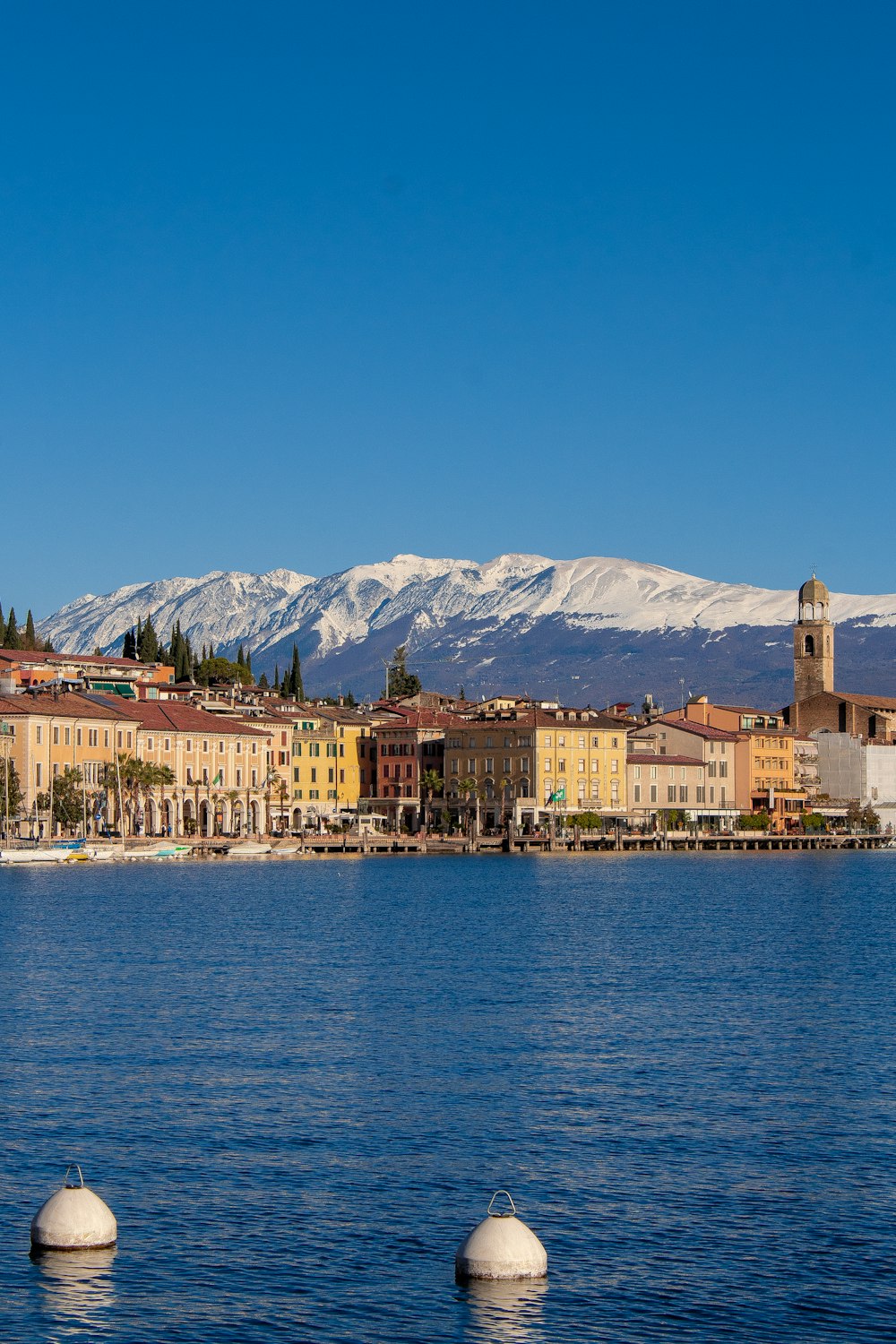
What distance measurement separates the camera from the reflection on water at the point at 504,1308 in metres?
18.5

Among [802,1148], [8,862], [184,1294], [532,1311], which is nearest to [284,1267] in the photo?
[184,1294]

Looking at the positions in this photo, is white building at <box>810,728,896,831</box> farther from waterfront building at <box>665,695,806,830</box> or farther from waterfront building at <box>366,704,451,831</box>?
waterfront building at <box>366,704,451,831</box>

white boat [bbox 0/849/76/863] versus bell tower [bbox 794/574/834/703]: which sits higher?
bell tower [bbox 794/574/834/703]

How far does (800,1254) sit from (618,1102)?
8.28 metres

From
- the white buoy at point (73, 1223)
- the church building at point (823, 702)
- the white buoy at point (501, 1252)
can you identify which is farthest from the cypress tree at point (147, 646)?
the white buoy at point (501, 1252)

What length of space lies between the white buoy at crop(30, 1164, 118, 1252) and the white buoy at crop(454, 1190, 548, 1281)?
383cm

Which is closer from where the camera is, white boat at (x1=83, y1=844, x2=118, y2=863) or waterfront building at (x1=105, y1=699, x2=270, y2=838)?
white boat at (x1=83, y1=844, x2=118, y2=863)

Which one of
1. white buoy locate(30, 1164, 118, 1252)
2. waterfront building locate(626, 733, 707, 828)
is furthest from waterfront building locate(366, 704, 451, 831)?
white buoy locate(30, 1164, 118, 1252)

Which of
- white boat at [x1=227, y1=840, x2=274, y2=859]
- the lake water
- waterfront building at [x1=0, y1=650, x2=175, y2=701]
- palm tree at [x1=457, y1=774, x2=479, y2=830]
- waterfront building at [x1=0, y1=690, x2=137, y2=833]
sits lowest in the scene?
the lake water

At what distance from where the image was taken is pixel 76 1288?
65.0 feet

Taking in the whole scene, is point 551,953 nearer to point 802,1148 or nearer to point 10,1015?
point 10,1015

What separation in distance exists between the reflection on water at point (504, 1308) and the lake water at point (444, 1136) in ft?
0.15

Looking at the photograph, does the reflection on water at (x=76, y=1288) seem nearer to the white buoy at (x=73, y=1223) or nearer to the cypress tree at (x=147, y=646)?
the white buoy at (x=73, y=1223)

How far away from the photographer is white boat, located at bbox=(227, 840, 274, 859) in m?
125
